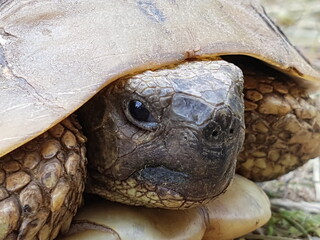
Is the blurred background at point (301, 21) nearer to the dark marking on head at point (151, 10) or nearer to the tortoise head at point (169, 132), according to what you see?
the dark marking on head at point (151, 10)

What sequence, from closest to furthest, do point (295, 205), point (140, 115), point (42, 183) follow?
point (42, 183), point (140, 115), point (295, 205)

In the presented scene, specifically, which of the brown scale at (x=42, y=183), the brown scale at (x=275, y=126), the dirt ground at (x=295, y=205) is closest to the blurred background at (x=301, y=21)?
the dirt ground at (x=295, y=205)

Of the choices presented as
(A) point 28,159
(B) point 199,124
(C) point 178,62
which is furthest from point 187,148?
(A) point 28,159

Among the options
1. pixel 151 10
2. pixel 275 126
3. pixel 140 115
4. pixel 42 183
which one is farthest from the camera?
pixel 275 126

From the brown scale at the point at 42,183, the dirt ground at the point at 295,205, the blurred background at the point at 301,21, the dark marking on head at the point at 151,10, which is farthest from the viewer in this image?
the blurred background at the point at 301,21

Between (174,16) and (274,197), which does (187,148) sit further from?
(274,197)

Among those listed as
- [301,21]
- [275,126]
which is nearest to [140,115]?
[275,126]

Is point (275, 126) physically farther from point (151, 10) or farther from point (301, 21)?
point (301, 21)
